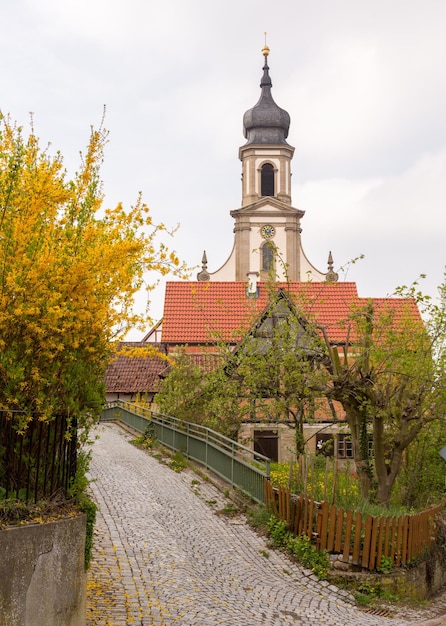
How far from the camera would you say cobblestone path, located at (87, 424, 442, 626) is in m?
8.41

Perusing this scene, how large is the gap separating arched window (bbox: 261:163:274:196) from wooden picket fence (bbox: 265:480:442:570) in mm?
42181

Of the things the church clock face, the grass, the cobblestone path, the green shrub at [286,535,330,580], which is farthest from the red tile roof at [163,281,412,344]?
the green shrub at [286,535,330,580]

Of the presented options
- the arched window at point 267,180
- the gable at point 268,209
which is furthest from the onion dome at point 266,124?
the gable at point 268,209

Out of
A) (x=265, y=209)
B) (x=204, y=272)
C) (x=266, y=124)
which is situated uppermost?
(x=266, y=124)

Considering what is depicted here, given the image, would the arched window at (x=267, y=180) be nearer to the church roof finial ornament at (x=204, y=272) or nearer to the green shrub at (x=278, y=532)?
the church roof finial ornament at (x=204, y=272)

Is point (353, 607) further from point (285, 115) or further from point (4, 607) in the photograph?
point (285, 115)

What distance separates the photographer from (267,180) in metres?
52.8

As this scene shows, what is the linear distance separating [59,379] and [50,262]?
4.06 ft

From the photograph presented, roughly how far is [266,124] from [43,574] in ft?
169

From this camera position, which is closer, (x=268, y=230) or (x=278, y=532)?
(x=278, y=532)

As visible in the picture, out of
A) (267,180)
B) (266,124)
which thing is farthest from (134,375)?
(266,124)

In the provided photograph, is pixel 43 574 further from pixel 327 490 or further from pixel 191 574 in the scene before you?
pixel 327 490

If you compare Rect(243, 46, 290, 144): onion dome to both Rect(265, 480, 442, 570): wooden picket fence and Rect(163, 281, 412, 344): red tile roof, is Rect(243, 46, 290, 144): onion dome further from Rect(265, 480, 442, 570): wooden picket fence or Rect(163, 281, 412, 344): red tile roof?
Rect(265, 480, 442, 570): wooden picket fence

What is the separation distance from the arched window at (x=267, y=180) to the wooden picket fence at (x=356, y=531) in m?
42.2
